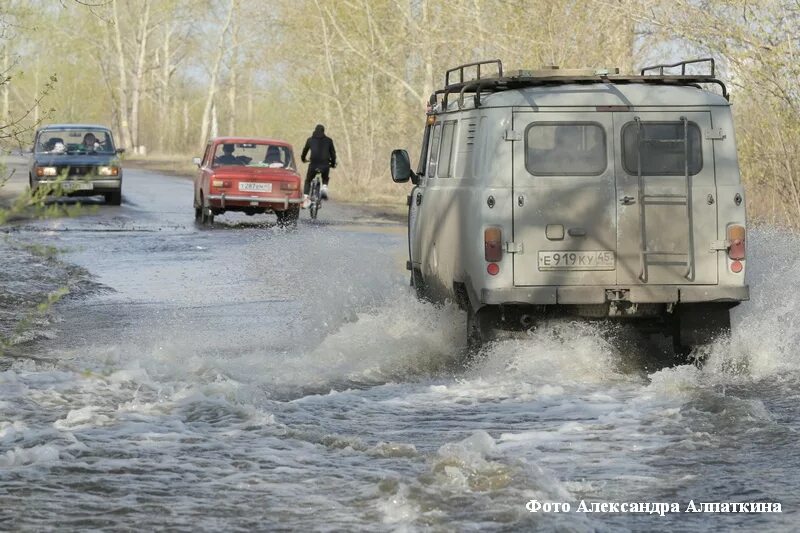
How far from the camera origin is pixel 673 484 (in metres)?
6.96

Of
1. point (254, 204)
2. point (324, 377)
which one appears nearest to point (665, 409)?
point (324, 377)

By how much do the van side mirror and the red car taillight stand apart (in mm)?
3376

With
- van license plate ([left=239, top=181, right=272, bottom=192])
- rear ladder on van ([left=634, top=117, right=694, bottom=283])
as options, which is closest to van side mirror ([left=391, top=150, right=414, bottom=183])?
rear ladder on van ([left=634, top=117, right=694, bottom=283])

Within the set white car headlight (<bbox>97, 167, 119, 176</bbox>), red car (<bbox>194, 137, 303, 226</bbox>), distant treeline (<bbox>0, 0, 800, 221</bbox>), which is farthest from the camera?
white car headlight (<bbox>97, 167, 119, 176</bbox>)

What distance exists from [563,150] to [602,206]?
1.65 feet

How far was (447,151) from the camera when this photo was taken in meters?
11.8

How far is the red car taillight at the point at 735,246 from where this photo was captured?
10375 mm

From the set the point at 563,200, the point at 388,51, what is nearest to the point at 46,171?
the point at 388,51

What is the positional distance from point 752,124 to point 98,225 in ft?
40.1

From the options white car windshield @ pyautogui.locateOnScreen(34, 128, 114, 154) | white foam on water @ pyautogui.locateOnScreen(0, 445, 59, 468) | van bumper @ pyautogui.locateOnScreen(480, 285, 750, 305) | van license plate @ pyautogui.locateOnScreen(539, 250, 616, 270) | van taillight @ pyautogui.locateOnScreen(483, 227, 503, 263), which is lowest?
white foam on water @ pyautogui.locateOnScreen(0, 445, 59, 468)

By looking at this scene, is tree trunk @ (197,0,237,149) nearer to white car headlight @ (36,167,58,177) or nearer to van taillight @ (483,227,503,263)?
white car headlight @ (36,167,58,177)

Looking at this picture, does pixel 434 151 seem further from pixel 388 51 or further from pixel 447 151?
pixel 388 51

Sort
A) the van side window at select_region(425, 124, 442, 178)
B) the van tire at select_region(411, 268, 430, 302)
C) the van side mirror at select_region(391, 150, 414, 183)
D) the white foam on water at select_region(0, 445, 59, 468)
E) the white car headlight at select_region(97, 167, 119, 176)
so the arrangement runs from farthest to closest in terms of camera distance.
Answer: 1. the white car headlight at select_region(97, 167, 119, 176)
2. the van side mirror at select_region(391, 150, 414, 183)
3. the van tire at select_region(411, 268, 430, 302)
4. the van side window at select_region(425, 124, 442, 178)
5. the white foam on water at select_region(0, 445, 59, 468)

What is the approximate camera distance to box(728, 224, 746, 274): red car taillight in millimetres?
10375
